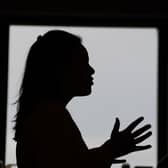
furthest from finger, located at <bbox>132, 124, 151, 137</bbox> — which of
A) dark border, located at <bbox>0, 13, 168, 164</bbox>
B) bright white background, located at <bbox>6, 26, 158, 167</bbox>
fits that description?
dark border, located at <bbox>0, 13, 168, 164</bbox>

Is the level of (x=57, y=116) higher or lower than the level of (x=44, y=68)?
lower

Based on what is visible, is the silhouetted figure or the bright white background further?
the bright white background

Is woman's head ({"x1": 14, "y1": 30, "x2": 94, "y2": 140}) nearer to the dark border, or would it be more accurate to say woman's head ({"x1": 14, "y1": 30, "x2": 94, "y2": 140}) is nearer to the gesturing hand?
the gesturing hand

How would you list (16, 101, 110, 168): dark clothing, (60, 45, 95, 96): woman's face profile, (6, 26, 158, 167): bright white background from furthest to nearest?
(6, 26, 158, 167): bright white background
(60, 45, 95, 96): woman's face profile
(16, 101, 110, 168): dark clothing

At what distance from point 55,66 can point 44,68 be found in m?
0.03

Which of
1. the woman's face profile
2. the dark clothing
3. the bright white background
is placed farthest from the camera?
the bright white background

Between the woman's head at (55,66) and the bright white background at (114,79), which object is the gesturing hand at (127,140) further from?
the bright white background at (114,79)

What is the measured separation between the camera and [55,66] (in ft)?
3.80

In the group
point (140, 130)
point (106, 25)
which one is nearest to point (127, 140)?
point (140, 130)

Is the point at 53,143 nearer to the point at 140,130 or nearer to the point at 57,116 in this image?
the point at 57,116

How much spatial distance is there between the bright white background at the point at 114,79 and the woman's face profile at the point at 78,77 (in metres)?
2.51

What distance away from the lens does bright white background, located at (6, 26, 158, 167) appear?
147 inches
